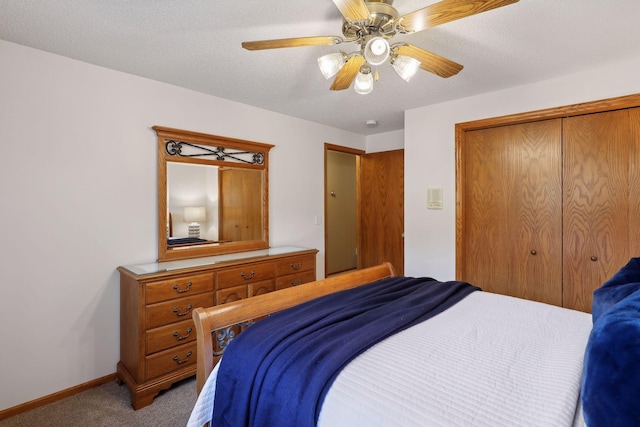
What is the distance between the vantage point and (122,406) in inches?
83.7

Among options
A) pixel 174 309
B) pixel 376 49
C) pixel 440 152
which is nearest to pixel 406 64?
pixel 376 49

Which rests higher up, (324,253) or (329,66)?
(329,66)

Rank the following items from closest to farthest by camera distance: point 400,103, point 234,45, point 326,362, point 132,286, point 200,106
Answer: point 326,362, point 234,45, point 132,286, point 200,106, point 400,103

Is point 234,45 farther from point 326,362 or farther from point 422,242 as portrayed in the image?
point 422,242

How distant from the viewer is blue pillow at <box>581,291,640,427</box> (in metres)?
0.70

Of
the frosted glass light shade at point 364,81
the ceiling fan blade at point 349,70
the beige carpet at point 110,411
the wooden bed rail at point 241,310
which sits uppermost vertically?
the ceiling fan blade at point 349,70

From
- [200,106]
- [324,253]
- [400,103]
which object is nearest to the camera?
[200,106]

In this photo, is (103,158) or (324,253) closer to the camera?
(103,158)

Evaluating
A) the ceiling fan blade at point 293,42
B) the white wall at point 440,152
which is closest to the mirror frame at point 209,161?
the ceiling fan blade at point 293,42

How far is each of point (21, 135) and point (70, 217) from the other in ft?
1.95

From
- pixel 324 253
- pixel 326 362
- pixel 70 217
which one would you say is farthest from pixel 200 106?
pixel 326 362

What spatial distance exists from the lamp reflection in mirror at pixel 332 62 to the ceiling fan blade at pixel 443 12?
0.33m

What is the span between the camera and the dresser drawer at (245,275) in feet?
8.36

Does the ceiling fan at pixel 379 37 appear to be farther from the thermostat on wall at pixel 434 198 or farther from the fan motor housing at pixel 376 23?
the thermostat on wall at pixel 434 198
